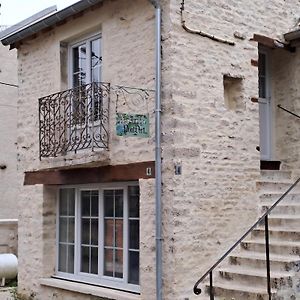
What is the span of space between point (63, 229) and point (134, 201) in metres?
2.09

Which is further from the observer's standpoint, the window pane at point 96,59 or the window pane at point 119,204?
the window pane at point 96,59

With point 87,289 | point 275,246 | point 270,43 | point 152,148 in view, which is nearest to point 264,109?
point 270,43

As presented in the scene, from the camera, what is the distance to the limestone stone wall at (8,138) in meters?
16.5

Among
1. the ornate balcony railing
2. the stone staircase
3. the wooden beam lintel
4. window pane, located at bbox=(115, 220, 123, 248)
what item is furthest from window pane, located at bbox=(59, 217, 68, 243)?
the stone staircase

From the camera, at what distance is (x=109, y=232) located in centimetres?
930

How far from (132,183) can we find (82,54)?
106 inches

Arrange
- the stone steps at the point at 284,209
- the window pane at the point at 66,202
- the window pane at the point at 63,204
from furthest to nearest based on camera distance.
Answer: the window pane at the point at 63,204, the window pane at the point at 66,202, the stone steps at the point at 284,209

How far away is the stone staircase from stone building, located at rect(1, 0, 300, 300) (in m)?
0.02

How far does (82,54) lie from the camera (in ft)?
33.1

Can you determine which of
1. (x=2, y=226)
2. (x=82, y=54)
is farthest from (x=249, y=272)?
(x=2, y=226)

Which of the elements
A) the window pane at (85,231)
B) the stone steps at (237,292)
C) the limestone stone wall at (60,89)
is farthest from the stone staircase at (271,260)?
the window pane at (85,231)

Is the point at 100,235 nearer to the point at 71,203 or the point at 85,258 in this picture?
the point at 85,258

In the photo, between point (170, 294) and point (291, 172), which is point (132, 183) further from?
point (291, 172)

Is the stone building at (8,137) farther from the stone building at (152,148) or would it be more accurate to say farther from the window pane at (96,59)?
the window pane at (96,59)
